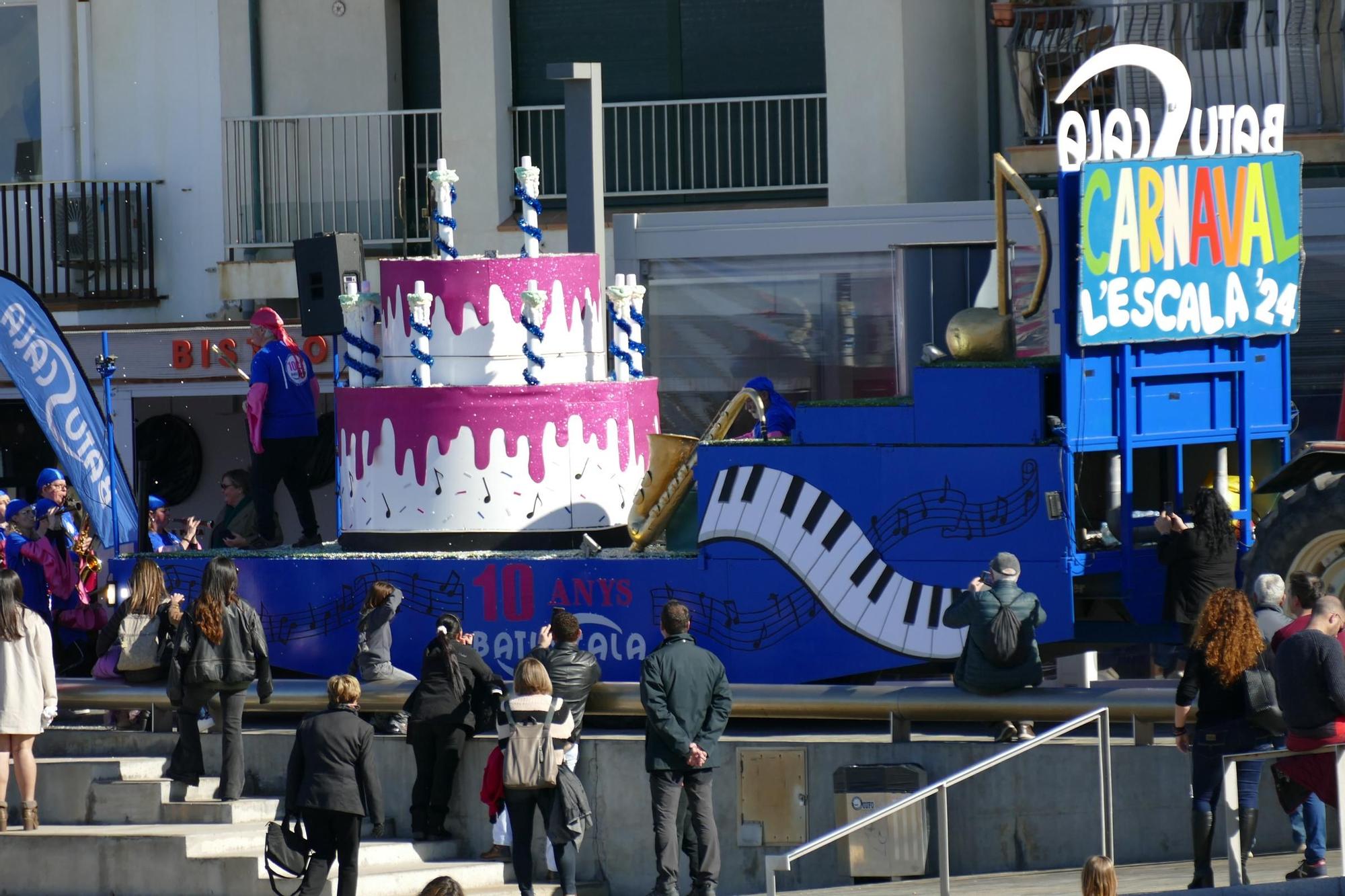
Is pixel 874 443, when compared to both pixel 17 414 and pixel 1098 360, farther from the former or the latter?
pixel 17 414

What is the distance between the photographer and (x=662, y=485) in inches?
481

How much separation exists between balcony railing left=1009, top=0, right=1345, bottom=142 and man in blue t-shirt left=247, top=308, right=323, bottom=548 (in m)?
6.77

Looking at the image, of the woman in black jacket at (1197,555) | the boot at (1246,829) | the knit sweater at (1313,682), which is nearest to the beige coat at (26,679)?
the woman in black jacket at (1197,555)

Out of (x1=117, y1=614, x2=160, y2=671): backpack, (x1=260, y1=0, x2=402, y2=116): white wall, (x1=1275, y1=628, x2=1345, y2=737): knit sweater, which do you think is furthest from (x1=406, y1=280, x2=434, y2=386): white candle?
(x1=260, y1=0, x2=402, y2=116): white wall

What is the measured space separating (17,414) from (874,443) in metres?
13.1

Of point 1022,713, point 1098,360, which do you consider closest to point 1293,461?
point 1098,360

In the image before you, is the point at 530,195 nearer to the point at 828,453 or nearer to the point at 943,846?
→ the point at 828,453

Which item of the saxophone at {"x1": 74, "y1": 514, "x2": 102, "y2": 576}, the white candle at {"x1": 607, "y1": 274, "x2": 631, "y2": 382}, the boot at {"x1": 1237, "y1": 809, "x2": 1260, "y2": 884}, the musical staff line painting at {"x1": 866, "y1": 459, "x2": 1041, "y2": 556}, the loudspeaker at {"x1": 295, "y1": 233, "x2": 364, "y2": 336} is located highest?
the loudspeaker at {"x1": 295, "y1": 233, "x2": 364, "y2": 336}

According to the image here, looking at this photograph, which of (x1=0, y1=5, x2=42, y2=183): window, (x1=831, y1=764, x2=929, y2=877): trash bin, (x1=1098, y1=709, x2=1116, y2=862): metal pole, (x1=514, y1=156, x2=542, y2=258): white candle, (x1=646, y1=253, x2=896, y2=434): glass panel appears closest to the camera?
(x1=1098, y1=709, x2=1116, y2=862): metal pole

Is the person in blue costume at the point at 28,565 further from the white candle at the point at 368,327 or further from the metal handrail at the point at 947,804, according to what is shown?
the metal handrail at the point at 947,804

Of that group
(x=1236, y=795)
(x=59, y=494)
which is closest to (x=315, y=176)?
(x=59, y=494)

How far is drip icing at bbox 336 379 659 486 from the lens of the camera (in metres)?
12.6

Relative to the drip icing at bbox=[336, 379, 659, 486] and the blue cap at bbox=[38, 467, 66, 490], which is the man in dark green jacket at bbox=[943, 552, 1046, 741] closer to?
the drip icing at bbox=[336, 379, 659, 486]

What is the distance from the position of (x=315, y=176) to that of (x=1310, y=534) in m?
13.5
